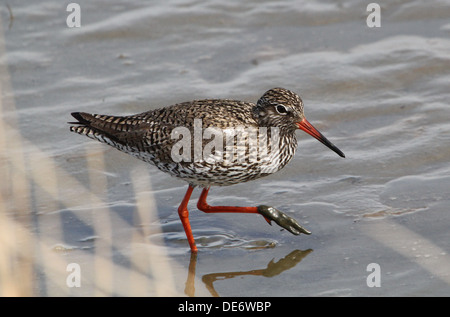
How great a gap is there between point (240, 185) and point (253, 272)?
1.86 metres

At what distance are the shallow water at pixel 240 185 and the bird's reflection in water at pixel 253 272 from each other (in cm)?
2

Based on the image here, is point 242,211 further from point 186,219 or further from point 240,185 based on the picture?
point 240,185

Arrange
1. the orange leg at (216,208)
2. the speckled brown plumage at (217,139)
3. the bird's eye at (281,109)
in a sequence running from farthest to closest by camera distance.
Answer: the orange leg at (216,208) < the bird's eye at (281,109) < the speckled brown plumage at (217,139)

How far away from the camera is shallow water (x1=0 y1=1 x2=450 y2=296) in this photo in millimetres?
6711

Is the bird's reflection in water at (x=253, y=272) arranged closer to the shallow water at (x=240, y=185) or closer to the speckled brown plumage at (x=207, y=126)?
the shallow water at (x=240, y=185)

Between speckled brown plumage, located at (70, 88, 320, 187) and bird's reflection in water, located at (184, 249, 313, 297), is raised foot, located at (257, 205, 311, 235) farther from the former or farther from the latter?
speckled brown plumage, located at (70, 88, 320, 187)

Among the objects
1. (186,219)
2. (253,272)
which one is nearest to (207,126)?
(186,219)

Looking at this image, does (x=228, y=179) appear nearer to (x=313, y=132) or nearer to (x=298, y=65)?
(x=313, y=132)

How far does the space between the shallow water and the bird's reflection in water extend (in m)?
0.02

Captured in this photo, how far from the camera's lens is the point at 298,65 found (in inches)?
418

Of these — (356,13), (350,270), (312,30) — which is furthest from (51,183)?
(356,13)

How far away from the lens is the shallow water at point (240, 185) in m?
6.71

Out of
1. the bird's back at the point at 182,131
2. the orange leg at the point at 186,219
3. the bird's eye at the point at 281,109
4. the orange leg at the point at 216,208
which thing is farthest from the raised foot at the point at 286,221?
the bird's eye at the point at 281,109

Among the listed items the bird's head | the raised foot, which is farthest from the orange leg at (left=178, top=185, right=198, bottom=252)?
the bird's head
